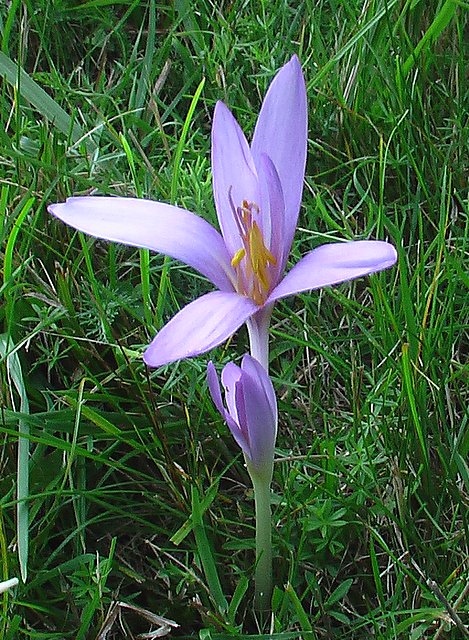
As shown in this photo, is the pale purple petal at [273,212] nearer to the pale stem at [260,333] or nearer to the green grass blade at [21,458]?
the pale stem at [260,333]

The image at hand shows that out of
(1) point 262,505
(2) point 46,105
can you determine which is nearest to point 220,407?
(1) point 262,505

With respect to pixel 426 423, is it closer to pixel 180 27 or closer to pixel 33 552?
pixel 33 552

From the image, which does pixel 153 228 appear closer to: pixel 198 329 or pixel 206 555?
pixel 198 329

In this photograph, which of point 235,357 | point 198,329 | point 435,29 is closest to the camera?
point 198,329

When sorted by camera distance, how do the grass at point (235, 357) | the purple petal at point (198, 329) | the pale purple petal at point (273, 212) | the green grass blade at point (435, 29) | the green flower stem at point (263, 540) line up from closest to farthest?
the purple petal at point (198, 329)
the pale purple petal at point (273, 212)
the green flower stem at point (263, 540)
the grass at point (235, 357)
the green grass blade at point (435, 29)

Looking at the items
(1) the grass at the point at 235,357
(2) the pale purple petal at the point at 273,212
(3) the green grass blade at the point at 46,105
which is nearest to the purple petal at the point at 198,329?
(2) the pale purple petal at the point at 273,212

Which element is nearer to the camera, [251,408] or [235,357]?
[251,408]

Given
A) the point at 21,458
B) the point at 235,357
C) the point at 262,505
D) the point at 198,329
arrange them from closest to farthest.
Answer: the point at 198,329, the point at 262,505, the point at 21,458, the point at 235,357

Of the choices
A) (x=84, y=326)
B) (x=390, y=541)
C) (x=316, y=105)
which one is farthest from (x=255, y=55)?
(x=390, y=541)

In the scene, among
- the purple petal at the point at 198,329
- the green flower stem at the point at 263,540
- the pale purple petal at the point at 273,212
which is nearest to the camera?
the purple petal at the point at 198,329
